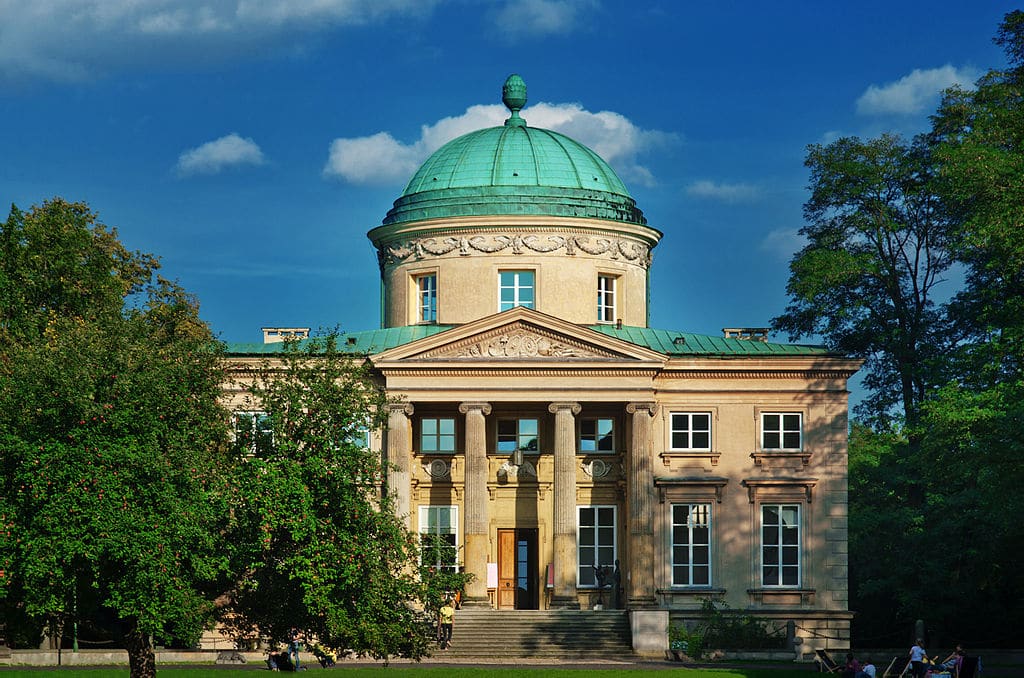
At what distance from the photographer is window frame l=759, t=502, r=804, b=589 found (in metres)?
55.8

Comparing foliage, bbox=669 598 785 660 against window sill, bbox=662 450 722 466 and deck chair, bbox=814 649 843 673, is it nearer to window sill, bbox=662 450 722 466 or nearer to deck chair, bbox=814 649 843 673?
window sill, bbox=662 450 722 466

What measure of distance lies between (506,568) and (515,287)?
10367 millimetres

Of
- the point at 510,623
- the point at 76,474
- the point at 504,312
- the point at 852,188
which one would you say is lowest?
the point at 510,623

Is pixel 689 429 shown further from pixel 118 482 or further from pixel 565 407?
pixel 118 482

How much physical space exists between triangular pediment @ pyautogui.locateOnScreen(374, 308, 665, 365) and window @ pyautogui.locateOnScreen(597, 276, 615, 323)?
595 cm

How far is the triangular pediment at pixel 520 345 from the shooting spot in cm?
5456

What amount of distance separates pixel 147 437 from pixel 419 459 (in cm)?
2333

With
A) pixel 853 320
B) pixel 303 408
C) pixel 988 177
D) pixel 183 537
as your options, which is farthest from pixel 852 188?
pixel 183 537

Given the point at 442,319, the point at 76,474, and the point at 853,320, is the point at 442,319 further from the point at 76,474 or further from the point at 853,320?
the point at 76,474

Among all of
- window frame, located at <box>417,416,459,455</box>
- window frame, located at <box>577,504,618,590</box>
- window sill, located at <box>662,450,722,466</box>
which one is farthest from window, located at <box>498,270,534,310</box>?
window frame, located at <box>577,504,618,590</box>

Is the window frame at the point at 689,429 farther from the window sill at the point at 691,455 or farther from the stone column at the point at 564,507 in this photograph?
the stone column at the point at 564,507

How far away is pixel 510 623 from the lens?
52344 mm

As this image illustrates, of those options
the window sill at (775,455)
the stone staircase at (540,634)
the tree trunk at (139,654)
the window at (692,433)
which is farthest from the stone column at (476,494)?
the tree trunk at (139,654)

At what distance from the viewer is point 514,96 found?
2576 inches
